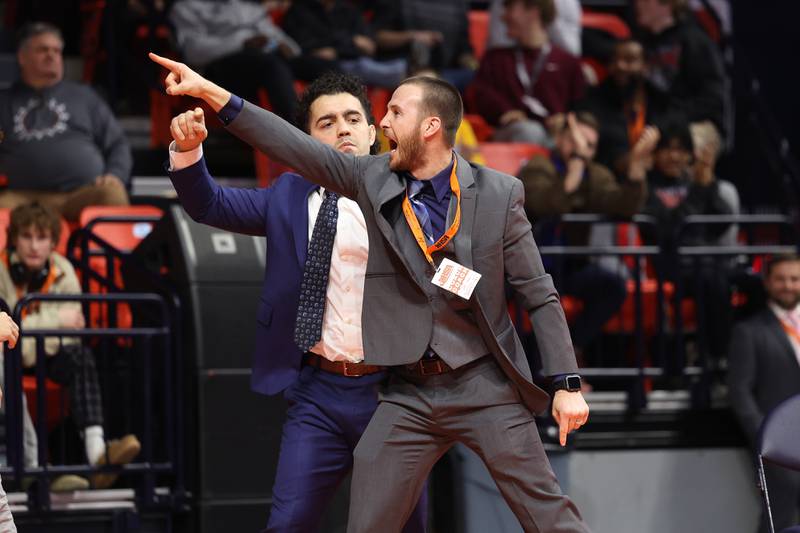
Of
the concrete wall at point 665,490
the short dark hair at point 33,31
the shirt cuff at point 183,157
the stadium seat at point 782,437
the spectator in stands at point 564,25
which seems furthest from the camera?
the spectator in stands at point 564,25

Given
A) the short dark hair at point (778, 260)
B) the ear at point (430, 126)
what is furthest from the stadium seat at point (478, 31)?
the ear at point (430, 126)

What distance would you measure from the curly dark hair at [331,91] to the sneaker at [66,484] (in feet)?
7.19

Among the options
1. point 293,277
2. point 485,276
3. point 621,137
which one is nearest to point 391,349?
point 485,276

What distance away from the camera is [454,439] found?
486cm

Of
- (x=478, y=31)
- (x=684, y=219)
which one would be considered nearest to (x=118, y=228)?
(x=684, y=219)

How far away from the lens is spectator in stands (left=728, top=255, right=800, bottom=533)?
26.2 ft

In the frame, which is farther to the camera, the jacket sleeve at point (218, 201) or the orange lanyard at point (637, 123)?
the orange lanyard at point (637, 123)

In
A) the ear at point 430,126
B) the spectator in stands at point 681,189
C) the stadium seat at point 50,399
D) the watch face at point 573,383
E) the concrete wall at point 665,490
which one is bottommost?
the concrete wall at point 665,490

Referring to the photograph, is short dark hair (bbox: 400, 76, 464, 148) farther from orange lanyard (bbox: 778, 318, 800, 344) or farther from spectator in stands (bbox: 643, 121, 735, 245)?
spectator in stands (bbox: 643, 121, 735, 245)

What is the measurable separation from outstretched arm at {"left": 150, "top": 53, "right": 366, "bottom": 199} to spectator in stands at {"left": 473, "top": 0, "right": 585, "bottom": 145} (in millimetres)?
5814

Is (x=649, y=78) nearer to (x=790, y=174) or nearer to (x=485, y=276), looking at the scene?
(x=790, y=174)

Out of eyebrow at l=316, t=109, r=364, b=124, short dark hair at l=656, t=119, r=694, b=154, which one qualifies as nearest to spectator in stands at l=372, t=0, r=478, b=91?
short dark hair at l=656, t=119, r=694, b=154

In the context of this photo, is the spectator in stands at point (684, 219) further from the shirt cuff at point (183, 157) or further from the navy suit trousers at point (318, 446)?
the shirt cuff at point (183, 157)

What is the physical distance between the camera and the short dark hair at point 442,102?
4871 millimetres
